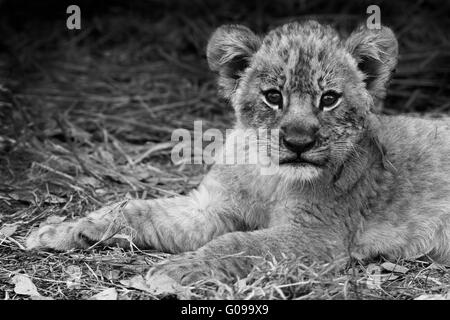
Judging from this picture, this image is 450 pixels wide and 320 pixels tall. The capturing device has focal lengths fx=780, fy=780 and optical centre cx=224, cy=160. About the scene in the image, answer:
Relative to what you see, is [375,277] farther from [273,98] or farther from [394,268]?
[273,98]

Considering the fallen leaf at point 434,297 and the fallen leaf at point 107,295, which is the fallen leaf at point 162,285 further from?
the fallen leaf at point 434,297

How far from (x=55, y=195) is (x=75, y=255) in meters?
1.45

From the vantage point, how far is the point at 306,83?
5.38 m

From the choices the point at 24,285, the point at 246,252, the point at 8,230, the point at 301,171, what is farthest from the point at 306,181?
the point at 8,230

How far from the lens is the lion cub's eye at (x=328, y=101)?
5.45 meters

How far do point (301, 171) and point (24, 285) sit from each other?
1.99 meters

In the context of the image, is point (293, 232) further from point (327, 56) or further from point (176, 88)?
point (176, 88)

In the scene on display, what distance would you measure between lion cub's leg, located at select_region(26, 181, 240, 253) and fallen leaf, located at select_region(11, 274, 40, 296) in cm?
58

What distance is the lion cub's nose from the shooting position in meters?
5.21

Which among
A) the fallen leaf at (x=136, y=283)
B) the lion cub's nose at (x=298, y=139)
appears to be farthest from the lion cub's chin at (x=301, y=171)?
the fallen leaf at (x=136, y=283)

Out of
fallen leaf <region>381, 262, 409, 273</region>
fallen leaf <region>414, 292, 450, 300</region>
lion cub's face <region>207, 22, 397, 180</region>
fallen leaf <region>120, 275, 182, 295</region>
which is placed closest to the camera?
fallen leaf <region>120, 275, 182, 295</region>

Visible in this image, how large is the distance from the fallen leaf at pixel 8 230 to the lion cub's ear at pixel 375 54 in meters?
2.91

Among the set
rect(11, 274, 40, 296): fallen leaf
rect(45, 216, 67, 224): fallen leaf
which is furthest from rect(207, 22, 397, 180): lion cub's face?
rect(11, 274, 40, 296): fallen leaf

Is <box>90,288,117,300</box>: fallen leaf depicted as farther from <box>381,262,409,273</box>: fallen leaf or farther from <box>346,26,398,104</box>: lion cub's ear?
<box>346,26,398,104</box>: lion cub's ear
